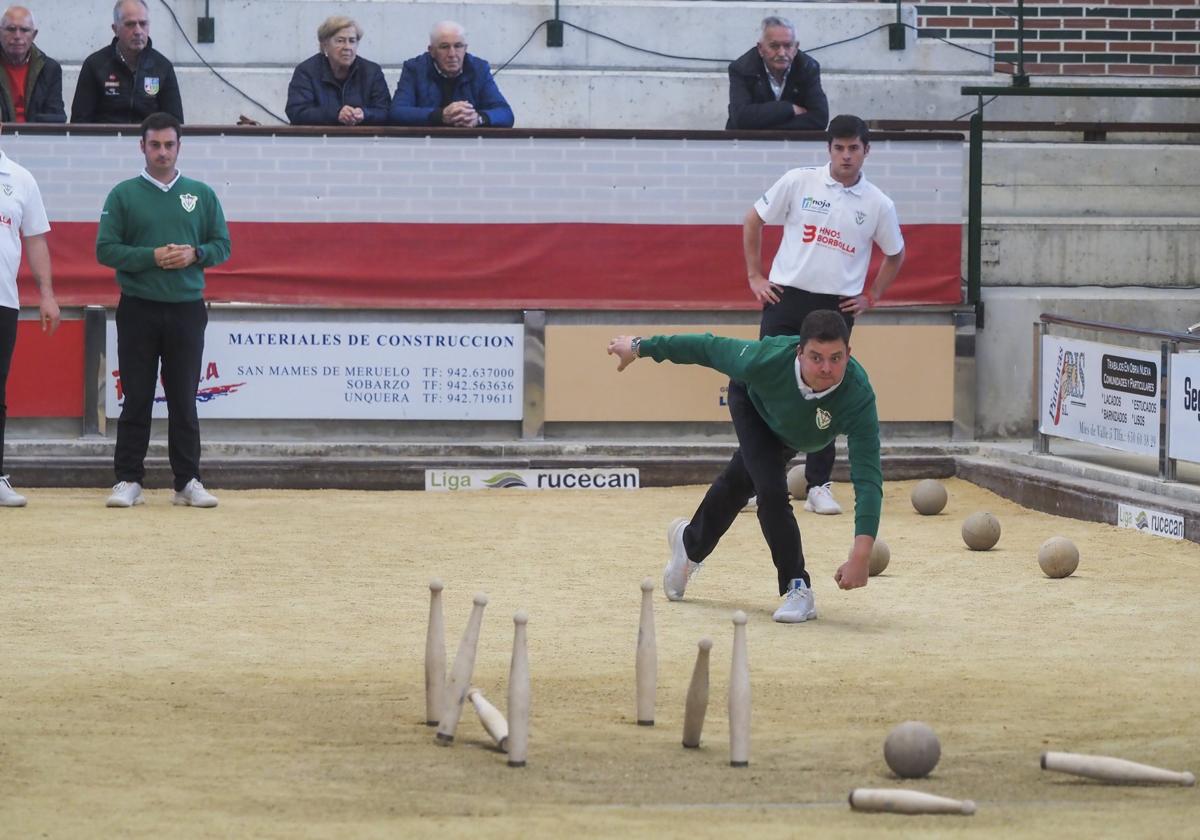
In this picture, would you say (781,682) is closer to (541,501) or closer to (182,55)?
(541,501)

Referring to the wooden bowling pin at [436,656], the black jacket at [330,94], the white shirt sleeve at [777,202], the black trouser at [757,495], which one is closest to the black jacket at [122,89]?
the black jacket at [330,94]

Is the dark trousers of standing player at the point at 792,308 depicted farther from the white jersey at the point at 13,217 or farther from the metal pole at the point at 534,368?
the white jersey at the point at 13,217

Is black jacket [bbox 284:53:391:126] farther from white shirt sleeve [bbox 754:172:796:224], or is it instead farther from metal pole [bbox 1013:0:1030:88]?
metal pole [bbox 1013:0:1030:88]

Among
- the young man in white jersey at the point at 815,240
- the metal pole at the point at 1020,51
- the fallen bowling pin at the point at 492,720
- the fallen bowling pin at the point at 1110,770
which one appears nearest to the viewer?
the fallen bowling pin at the point at 1110,770

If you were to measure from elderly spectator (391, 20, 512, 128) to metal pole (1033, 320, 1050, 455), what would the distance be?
13.8ft

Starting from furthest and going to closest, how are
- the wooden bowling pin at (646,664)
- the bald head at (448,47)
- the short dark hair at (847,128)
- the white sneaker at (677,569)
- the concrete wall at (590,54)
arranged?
the concrete wall at (590,54) → the bald head at (448,47) → the short dark hair at (847,128) → the white sneaker at (677,569) → the wooden bowling pin at (646,664)

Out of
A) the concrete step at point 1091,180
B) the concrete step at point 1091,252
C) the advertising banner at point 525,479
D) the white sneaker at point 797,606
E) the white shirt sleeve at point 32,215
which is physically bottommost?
the advertising banner at point 525,479

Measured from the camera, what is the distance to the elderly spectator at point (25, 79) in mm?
14828

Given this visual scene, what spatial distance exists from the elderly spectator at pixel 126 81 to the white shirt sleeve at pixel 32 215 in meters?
1.98

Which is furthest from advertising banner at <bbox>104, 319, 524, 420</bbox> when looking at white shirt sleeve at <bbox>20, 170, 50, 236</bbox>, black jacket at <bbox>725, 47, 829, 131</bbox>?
black jacket at <bbox>725, 47, 829, 131</bbox>

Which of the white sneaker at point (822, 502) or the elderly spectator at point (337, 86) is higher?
the elderly spectator at point (337, 86)

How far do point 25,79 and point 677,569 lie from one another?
7.77 m

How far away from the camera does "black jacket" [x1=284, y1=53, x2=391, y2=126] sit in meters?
14.8

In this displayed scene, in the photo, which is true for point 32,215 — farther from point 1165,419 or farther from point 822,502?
point 1165,419
